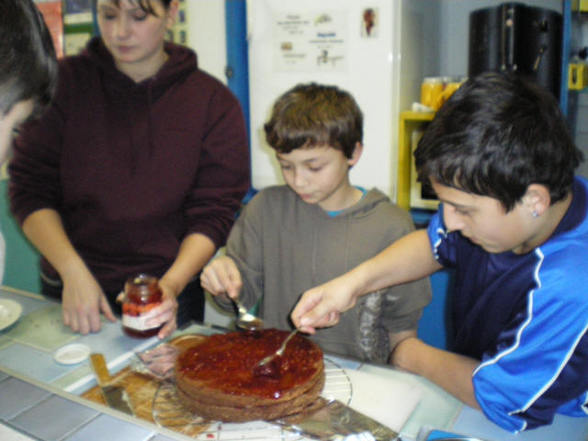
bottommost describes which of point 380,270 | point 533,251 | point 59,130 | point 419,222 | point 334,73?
point 419,222

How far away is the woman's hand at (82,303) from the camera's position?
3.70 feet

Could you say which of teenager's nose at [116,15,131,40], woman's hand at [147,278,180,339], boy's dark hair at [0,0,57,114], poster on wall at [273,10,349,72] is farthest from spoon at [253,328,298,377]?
poster on wall at [273,10,349,72]

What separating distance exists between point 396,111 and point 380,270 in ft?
4.16

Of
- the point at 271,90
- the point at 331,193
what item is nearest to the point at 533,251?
the point at 331,193

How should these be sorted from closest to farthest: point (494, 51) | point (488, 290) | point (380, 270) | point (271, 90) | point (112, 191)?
point (488, 290)
point (380, 270)
point (112, 191)
point (494, 51)
point (271, 90)

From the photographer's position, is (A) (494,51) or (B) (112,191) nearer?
(B) (112,191)

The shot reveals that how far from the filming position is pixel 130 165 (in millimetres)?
1372

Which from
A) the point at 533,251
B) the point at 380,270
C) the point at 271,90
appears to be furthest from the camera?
the point at 271,90

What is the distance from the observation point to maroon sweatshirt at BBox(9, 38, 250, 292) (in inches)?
53.8

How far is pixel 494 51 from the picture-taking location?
2.09 meters

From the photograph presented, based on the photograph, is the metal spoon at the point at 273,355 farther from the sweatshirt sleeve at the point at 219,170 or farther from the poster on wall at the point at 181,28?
the poster on wall at the point at 181,28

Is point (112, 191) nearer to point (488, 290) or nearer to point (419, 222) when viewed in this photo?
point (488, 290)

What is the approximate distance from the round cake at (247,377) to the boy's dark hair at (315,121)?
506 millimetres

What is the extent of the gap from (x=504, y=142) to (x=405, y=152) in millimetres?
1463
